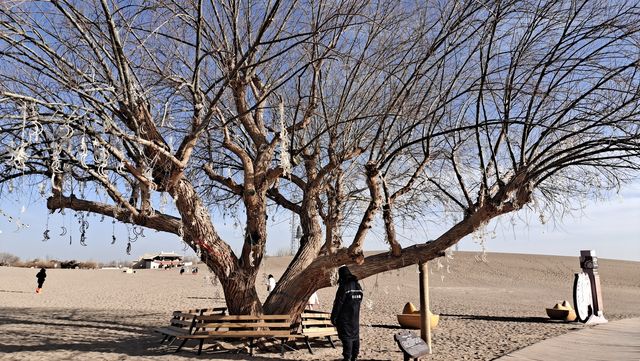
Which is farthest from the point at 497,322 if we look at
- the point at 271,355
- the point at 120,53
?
the point at 120,53

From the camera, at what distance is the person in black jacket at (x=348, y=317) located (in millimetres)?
8078

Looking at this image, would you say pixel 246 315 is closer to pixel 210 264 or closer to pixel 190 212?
pixel 210 264

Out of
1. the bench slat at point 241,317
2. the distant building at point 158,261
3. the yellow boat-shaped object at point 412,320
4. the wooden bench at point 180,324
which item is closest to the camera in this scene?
the bench slat at point 241,317

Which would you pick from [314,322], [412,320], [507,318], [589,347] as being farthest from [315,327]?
[507,318]

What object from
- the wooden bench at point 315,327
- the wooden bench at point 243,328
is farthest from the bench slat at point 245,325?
the wooden bench at point 315,327

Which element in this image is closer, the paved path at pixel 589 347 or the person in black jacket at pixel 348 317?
the person in black jacket at pixel 348 317

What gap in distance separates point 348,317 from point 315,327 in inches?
102

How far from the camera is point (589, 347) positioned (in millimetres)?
10625

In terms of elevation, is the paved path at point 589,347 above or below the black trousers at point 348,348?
below

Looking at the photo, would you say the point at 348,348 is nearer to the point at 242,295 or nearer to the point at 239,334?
the point at 239,334

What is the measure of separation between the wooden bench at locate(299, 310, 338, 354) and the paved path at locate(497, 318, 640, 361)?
10.5 ft

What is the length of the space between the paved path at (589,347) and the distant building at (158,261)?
239ft

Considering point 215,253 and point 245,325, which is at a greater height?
point 215,253

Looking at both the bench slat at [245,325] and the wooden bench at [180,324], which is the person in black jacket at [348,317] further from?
the wooden bench at [180,324]
